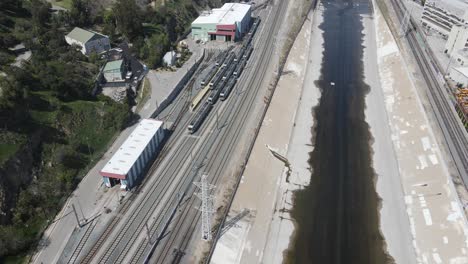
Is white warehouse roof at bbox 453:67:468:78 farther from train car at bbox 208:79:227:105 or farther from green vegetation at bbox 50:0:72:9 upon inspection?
green vegetation at bbox 50:0:72:9

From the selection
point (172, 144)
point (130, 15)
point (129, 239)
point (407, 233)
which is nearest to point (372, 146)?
point (407, 233)

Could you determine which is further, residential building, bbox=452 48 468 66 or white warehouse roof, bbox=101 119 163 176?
residential building, bbox=452 48 468 66

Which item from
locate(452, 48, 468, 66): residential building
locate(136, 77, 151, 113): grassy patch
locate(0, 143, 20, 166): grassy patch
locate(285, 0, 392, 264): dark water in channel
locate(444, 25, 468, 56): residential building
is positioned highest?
locate(444, 25, 468, 56): residential building

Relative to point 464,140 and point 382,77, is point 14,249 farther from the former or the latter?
point 382,77

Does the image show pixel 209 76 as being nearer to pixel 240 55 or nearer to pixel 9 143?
pixel 240 55

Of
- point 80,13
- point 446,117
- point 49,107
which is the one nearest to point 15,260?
A: point 49,107

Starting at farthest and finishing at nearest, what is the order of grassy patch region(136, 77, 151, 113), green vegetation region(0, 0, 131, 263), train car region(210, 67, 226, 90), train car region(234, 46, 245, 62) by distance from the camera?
1. train car region(234, 46, 245, 62)
2. train car region(210, 67, 226, 90)
3. grassy patch region(136, 77, 151, 113)
4. green vegetation region(0, 0, 131, 263)

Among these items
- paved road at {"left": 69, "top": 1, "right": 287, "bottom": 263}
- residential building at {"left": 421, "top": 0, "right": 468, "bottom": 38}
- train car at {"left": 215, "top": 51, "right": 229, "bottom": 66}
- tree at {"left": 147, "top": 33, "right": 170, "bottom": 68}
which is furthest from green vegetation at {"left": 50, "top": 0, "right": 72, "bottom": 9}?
residential building at {"left": 421, "top": 0, "right": 468, "bottom": 38}
